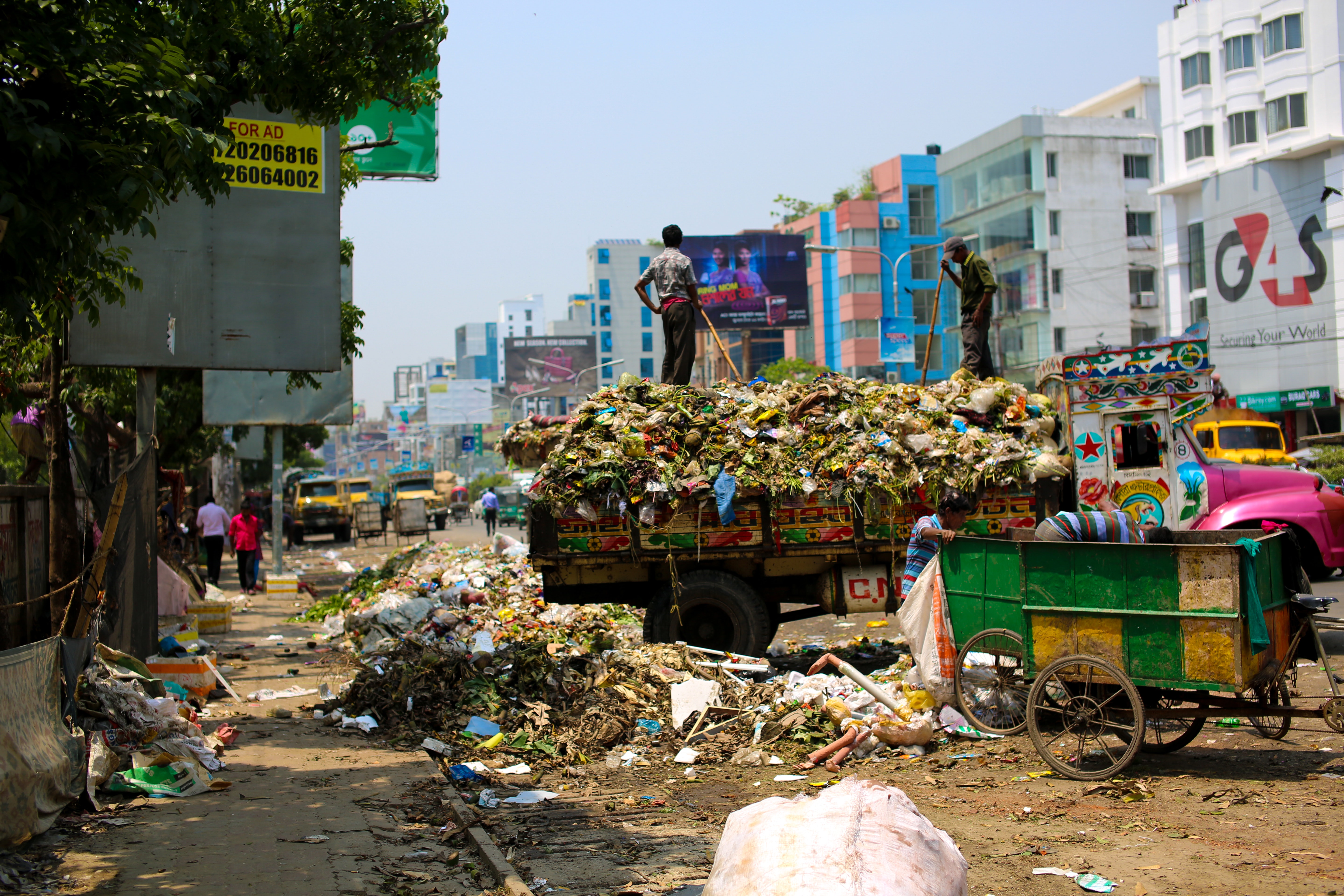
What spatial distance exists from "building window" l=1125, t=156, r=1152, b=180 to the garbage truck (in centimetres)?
4373

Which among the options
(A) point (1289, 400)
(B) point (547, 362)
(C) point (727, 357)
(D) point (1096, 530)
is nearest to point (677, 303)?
(C) point (727, 357)

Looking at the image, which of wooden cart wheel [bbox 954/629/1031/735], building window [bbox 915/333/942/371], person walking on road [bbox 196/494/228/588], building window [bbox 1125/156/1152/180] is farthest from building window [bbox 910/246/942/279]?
wooden cart wheel [bbox 954/629/1031/735]

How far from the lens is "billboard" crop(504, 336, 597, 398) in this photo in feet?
300

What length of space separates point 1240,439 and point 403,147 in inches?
646

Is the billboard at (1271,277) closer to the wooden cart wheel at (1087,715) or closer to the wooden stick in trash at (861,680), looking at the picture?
the wooden stick in trash at (861,680)

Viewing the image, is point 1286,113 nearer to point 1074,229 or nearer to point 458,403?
point 1074,229

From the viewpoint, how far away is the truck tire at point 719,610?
9125 mm

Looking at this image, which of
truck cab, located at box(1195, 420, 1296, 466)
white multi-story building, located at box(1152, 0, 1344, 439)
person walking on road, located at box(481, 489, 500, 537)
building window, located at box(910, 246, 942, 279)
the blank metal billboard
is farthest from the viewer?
building window, located at box(910, 246, 942, 279)

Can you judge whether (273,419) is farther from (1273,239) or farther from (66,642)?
(1273,239)

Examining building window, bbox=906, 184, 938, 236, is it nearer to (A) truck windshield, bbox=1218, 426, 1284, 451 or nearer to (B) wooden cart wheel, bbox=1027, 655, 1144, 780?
(A) truck windshield, bbox=1218, 426, 1284, 451

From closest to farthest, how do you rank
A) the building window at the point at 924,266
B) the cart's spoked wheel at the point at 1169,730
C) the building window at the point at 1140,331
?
1. the cart's spoked wheel at the point at 1169,730
2. the building window at the point at 1140,331
3. the building window at the point at 924,266

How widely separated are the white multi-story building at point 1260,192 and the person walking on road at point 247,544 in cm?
3160

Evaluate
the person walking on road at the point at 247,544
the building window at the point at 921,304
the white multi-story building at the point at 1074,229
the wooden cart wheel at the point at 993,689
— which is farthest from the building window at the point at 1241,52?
the wooden cart wheel at the point at 993,689

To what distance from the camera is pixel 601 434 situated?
30.5ft
